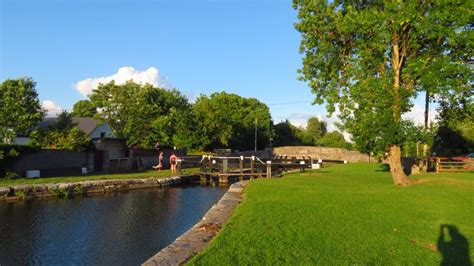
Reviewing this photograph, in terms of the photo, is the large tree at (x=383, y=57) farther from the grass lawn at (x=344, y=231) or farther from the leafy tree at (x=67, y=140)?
the leafy tree at (x=67, y=140)

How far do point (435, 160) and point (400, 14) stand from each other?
18.1 metres

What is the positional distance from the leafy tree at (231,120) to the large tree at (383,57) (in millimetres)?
27226

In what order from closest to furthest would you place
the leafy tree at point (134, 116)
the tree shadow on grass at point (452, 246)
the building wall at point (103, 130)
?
the tree shadow on grass at point (452, 246) → the leafy tree at point (134, 116) → the building wall at point (103, 130)

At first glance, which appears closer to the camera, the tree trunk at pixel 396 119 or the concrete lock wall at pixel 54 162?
the tree trunk at pixel 396 119

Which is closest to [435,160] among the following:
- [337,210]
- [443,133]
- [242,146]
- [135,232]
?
[443,133]

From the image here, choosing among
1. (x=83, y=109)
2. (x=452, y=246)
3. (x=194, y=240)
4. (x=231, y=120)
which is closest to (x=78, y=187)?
(x=194, y=240)

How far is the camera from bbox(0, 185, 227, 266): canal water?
1093 centimetres

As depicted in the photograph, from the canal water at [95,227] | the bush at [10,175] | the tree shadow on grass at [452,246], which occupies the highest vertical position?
the bush at [10,175]

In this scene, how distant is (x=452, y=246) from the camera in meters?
8.66

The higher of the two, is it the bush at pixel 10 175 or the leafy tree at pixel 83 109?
the leafy tree at pixel 83 109

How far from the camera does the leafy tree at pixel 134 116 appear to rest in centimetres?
4784

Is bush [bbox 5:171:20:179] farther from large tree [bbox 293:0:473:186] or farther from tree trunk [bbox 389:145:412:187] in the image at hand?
tree trunk [bbox 389:145:412:187]

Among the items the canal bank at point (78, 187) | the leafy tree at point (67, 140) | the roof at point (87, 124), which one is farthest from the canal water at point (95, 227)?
the roof at point (87, 124)

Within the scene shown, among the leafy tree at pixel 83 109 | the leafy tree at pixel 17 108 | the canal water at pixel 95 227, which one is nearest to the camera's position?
the canal water at pixel 95 227
